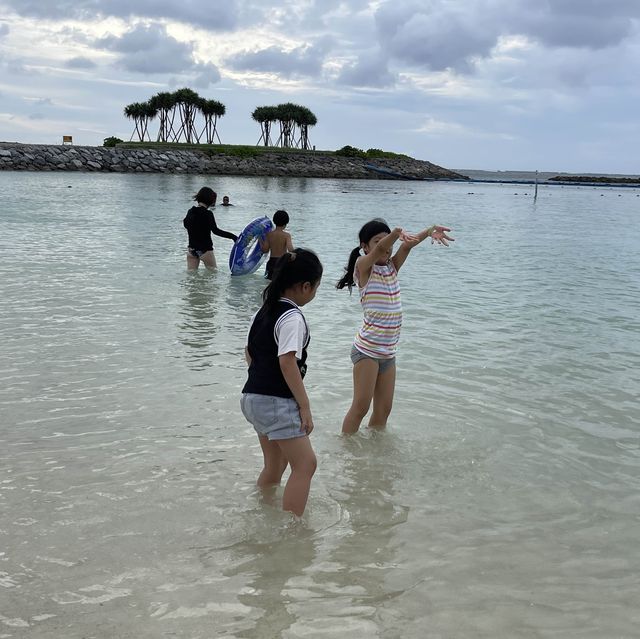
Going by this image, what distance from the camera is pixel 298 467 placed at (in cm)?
390

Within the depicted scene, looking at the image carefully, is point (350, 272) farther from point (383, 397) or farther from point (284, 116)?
point (284, 116)

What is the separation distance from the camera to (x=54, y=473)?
475cm

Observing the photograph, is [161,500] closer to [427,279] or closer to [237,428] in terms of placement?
[237,428]

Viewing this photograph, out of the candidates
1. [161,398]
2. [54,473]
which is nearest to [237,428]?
[161,398]

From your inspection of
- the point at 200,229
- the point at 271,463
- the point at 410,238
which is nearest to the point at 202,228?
the point at 200,229

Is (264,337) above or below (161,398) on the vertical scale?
above

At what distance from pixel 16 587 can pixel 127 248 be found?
14467 mm

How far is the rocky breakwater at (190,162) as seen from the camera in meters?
69.2

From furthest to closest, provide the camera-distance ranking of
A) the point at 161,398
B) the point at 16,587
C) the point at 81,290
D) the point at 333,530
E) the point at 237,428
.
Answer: the point at 81,290 < the point at 161,398 < the point at 237,428 < the point at 333,530 < the point at 16,587

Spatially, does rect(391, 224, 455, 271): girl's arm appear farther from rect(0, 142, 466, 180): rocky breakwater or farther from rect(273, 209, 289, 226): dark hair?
rect(0, 142, 466, 180): rocky breakwater

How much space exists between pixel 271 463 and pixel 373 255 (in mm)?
1583

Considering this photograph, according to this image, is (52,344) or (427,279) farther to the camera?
(427,279)

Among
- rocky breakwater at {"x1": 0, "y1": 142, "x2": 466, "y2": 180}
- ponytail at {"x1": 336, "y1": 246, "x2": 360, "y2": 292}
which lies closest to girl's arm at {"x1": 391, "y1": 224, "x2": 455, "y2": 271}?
ponytail at {"x1": 336, "y1": 246, "x2": 360, "y2": 292}

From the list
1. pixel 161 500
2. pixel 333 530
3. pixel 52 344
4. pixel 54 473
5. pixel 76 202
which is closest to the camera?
pixel 333 530
